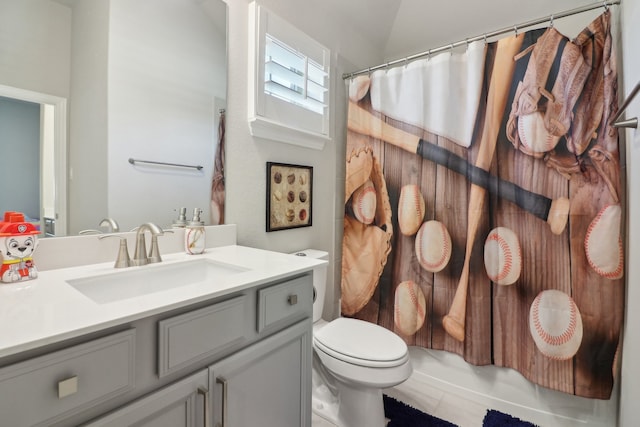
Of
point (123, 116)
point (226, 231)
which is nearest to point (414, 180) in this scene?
point (226, 231)

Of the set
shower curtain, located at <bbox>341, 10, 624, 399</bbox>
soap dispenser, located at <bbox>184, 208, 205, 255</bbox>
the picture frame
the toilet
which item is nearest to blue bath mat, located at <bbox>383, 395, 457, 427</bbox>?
the toilet

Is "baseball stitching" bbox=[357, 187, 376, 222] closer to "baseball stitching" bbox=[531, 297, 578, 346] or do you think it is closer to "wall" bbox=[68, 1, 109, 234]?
"baseball stitching" bbox=[531, 297, 578, 346]

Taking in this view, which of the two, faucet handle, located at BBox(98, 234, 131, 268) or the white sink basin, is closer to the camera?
the white sink basin

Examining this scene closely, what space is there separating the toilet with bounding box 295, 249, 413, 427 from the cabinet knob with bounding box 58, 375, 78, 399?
0.79 m

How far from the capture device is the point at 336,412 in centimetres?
152

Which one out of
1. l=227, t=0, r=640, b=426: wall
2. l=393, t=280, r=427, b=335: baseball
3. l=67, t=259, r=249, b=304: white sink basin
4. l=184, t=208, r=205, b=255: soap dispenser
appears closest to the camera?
l=67, t=259, r=249, b=304: white sink basin

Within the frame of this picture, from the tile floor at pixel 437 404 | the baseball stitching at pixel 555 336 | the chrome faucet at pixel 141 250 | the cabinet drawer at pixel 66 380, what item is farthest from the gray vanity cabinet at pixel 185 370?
the baseball stitching at pixel 555 336

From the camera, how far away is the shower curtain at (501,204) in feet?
4.31

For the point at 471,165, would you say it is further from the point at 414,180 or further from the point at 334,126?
the point at 334,126

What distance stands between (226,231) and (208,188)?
0.71 feet

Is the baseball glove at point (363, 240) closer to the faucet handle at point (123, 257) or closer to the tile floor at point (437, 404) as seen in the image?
the tile floor at point (437, 404)

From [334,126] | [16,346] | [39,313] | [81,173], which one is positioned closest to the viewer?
[16,346]

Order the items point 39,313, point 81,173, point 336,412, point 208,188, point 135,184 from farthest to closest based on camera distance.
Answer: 1. point 336,412
2. point 208,188
3. point 135,184
4. point 81,173
5. point 39,313

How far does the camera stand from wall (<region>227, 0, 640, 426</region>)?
1.44 metres
